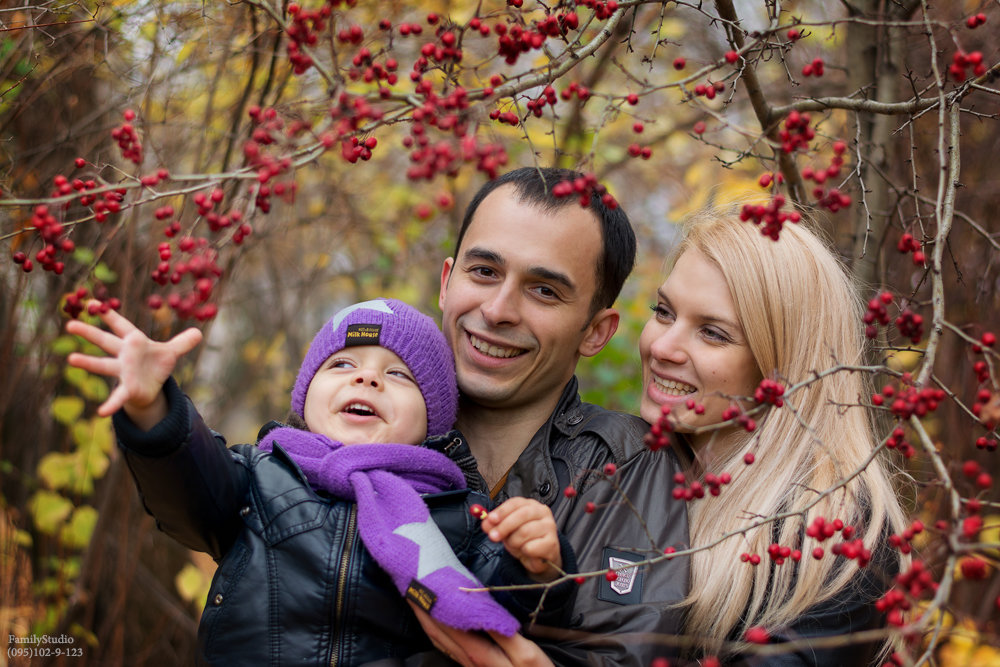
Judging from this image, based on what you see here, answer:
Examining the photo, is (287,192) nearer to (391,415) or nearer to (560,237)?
(391,415)

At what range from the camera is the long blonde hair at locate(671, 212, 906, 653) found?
235cm

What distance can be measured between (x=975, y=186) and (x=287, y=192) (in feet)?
13.2

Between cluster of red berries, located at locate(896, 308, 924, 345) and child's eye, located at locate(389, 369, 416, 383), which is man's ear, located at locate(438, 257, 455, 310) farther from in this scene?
cluster of red berries, located at locate(896, 308, 924, 345)

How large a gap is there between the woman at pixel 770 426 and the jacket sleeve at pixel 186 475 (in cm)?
122

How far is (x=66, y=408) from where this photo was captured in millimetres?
3973

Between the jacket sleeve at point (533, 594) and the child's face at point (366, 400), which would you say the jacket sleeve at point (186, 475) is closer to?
the child's face at point (366, 400)

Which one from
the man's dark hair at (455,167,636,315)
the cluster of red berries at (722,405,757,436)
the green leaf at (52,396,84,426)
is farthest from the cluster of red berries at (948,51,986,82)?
the green leaf at (52,396,84,426)

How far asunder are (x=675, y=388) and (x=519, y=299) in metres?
0.56

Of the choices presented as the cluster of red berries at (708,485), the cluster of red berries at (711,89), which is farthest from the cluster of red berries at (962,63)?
the cluster of red berries at (708,485)

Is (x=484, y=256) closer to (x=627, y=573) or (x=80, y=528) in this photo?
(x=627, y=573)

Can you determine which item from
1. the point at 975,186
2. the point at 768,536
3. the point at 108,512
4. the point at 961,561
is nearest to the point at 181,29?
the point at 108,512

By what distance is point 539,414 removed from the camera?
2930 millimetres

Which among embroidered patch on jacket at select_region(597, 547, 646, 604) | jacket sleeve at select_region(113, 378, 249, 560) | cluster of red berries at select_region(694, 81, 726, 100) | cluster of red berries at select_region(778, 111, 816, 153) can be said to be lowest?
embroidered patch on jacket at select_region(597, 547, 646, 604)

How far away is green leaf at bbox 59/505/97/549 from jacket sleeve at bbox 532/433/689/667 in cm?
255
